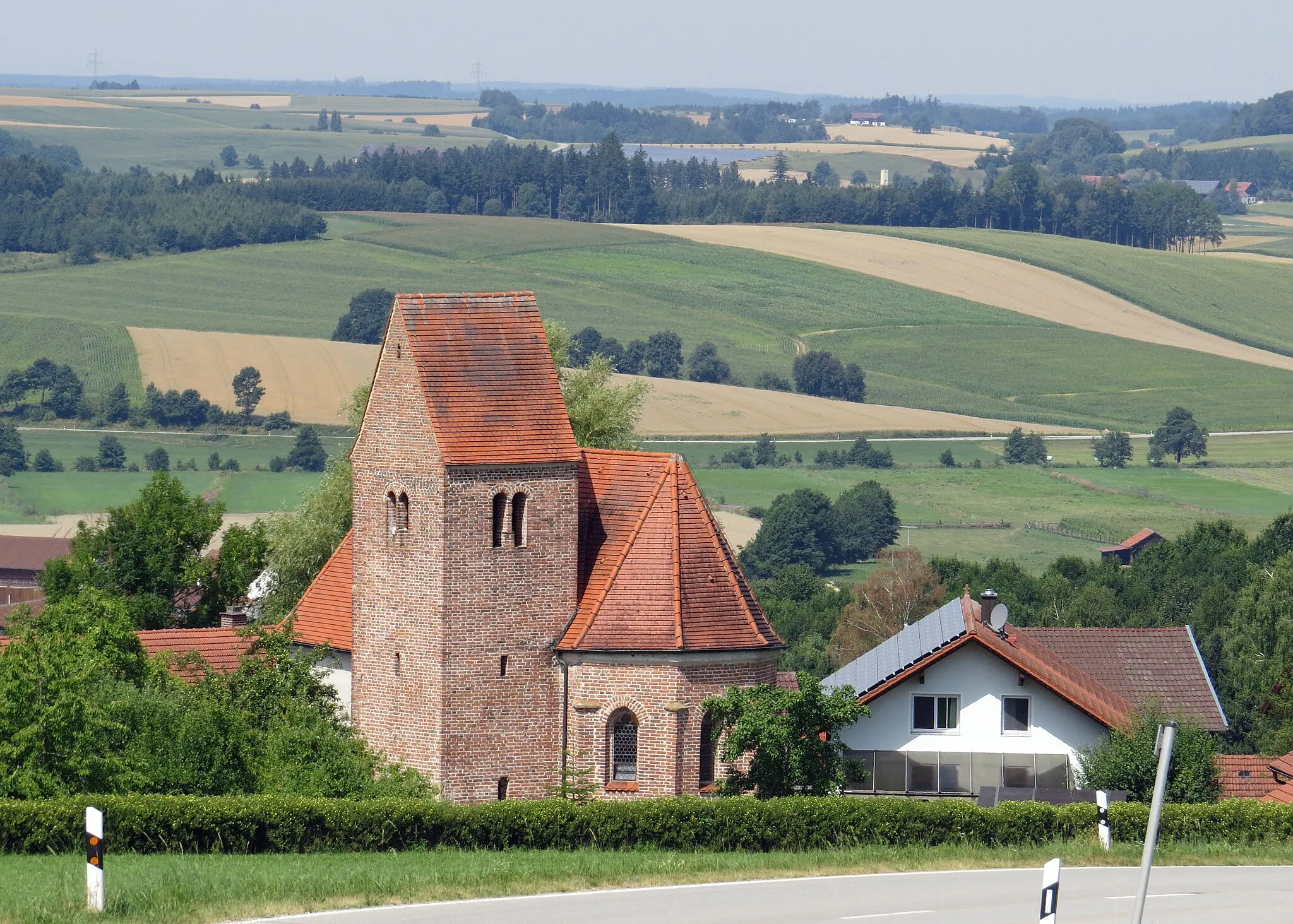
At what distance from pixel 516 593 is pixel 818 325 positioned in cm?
14372

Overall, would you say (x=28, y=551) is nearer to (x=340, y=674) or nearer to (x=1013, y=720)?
(x=340, y=674)

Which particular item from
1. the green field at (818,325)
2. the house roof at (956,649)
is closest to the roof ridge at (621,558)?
the house roof at (956,649)

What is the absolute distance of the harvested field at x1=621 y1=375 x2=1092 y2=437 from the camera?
493 feet

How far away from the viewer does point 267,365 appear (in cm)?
15750

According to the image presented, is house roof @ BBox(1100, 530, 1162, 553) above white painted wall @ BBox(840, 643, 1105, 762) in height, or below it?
below

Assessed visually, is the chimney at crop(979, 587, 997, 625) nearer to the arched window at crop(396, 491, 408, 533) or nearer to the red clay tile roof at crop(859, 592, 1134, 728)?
the red clay tile roof at crop(859, 592, 1134, 728)

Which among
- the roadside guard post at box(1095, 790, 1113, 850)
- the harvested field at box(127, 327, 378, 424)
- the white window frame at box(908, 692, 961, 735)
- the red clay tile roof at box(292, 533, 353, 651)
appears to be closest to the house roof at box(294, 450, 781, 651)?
the white window frame at box(908, 692, 961, 735)

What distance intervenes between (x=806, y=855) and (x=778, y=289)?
166m

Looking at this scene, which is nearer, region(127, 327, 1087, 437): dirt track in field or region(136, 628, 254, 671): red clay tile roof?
region(136, 628, 254, 671): red clay tile roof

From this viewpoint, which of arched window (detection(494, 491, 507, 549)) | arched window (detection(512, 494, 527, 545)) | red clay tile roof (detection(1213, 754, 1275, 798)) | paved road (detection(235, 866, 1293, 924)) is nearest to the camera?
paved road (detection(235, 866, 1293, 924))

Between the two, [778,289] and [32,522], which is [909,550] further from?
[778,289]

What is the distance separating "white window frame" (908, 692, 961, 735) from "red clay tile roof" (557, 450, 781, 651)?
476 centimetres

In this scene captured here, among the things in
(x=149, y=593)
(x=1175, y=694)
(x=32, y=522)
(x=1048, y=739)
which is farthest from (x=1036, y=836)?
(x=32, y=522)

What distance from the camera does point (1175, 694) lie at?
56.1 meters
